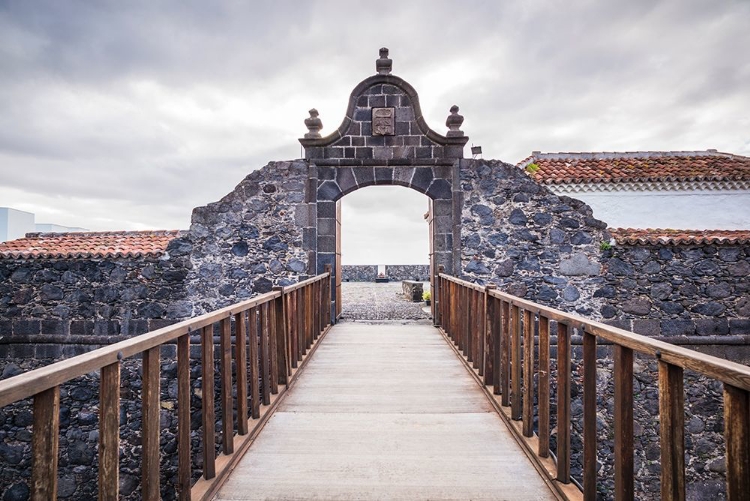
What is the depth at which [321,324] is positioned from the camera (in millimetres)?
6539

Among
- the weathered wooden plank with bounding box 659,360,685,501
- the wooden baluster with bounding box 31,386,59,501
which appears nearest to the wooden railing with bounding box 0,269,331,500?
the wooden baluster with bounding box 31,386,59,501

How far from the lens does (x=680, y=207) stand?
1052cm

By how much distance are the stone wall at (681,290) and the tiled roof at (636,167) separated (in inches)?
126

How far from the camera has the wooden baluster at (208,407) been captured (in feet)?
7.77

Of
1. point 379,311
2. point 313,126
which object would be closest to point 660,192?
point 379,311

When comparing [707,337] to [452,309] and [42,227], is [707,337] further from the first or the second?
[42,227]

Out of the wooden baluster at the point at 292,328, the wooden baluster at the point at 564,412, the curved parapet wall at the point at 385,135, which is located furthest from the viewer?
the curved parapet wall at the point at 385,135

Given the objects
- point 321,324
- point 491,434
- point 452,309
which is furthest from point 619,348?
point 321,324

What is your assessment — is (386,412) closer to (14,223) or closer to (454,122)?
(454,122)

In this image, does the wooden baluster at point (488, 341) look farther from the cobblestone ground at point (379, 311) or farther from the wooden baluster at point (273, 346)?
the cobblestone ground at point (379, 311)

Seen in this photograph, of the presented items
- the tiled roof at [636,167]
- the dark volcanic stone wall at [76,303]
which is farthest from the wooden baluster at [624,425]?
the tiled roof at [636,167]

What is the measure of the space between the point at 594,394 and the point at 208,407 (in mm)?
2054

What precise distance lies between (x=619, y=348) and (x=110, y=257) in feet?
27.2

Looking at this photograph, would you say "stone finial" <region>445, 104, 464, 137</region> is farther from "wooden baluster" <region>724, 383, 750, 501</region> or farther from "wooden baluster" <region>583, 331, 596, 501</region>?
"wooden baluster" <region>724, 383, 750, 501</region>
